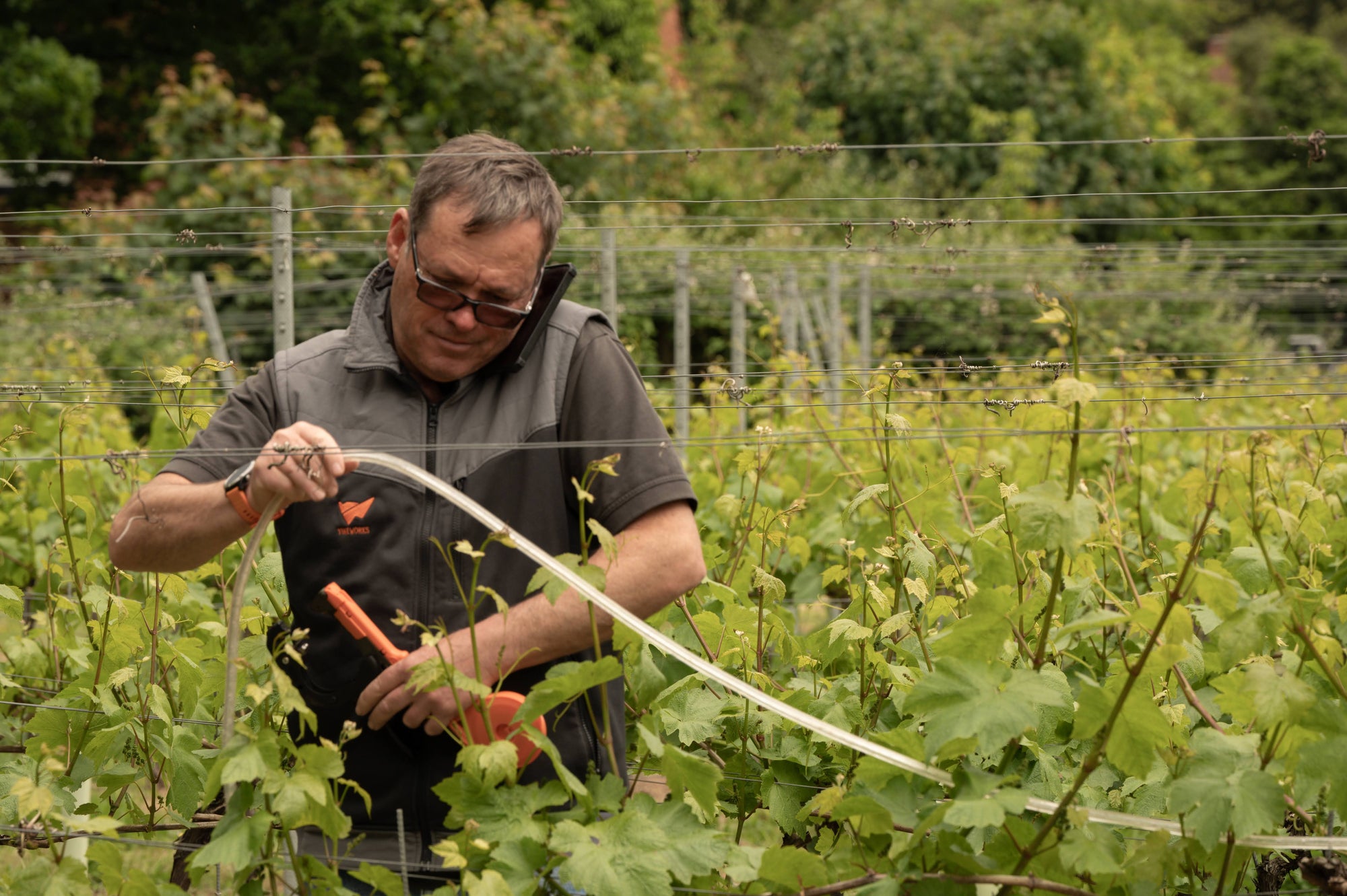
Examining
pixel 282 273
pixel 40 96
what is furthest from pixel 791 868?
pixel 40 96

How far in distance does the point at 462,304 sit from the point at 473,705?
0.55 m

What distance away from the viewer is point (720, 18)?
26.1 meters

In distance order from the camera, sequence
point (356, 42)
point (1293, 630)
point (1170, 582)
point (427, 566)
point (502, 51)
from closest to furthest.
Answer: point (1293, 630)
point (427, 566)
point (1170, 582)
point (502, 51)
point (356, 42)

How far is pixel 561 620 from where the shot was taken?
1.64 meters

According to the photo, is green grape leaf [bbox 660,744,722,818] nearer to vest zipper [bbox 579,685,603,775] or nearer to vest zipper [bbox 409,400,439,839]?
vest zipper [bbox 579,685,603,775]

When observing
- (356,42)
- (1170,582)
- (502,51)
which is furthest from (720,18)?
(1170,582)

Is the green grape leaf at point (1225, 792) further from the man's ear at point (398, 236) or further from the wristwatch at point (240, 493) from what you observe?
the man's ear at point (398, 236)

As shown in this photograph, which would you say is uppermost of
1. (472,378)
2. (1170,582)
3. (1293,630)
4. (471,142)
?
(471,142)

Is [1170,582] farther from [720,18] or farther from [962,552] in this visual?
[720,18]

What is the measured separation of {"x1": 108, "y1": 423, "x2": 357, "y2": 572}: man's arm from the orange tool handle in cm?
14

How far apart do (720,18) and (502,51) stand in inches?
595

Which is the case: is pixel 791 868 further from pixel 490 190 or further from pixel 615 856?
pixel 490 190

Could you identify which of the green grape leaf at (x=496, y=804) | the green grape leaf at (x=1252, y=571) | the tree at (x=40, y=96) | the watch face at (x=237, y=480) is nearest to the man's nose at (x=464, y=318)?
the watch face at (x=237, y=480)

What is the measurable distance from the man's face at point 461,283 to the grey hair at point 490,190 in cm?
1
